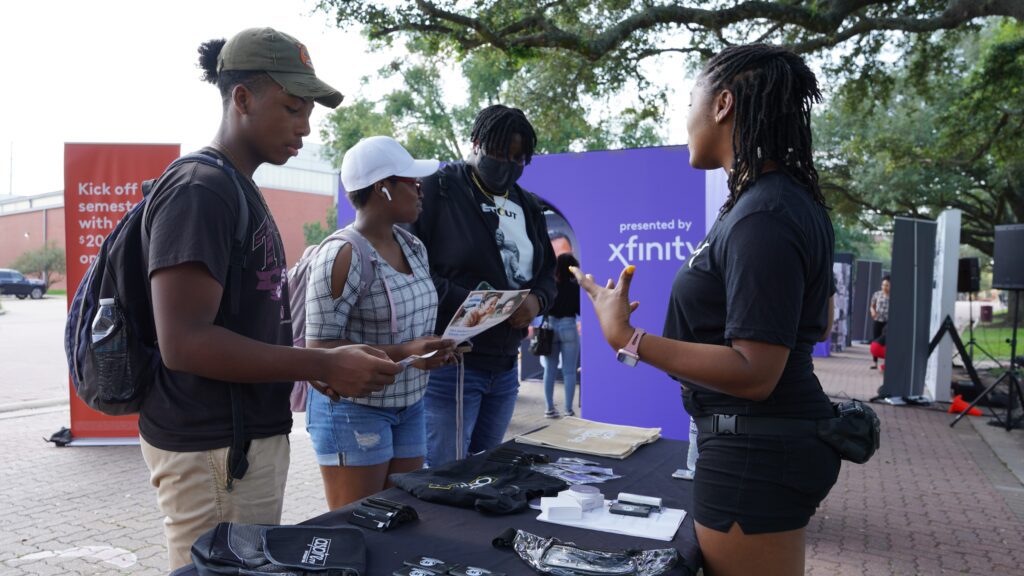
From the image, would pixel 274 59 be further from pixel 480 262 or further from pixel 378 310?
pixel 480 262

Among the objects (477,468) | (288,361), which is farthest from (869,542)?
(288,361)

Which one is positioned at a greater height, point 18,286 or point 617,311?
point 617,311

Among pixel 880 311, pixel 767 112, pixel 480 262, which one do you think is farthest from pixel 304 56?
pixel 880 311

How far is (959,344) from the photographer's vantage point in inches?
392

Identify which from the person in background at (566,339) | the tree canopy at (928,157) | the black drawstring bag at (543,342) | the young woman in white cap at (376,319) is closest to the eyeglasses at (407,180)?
the young woman in white cap at (376,319)

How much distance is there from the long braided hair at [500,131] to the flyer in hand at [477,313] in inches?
34.5

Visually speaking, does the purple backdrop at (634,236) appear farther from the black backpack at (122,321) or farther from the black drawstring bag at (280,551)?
the black backpack at (122,321)

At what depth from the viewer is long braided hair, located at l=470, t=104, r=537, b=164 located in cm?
319

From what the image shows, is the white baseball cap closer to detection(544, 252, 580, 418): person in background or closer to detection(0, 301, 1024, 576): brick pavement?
detection(0, 301, 1024, 576): brick pavement

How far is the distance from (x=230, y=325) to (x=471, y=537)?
2.57 feet

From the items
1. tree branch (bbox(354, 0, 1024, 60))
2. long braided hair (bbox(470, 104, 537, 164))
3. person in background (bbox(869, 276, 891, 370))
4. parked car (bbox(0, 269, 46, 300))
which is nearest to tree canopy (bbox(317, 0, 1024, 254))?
tree branch (bbox(354, 0, 1024, 60))

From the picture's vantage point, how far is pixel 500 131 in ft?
10.5

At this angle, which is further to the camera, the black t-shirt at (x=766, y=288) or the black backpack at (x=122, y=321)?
the black backpack at (x=122, y=321)

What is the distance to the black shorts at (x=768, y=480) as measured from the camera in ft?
5.08
